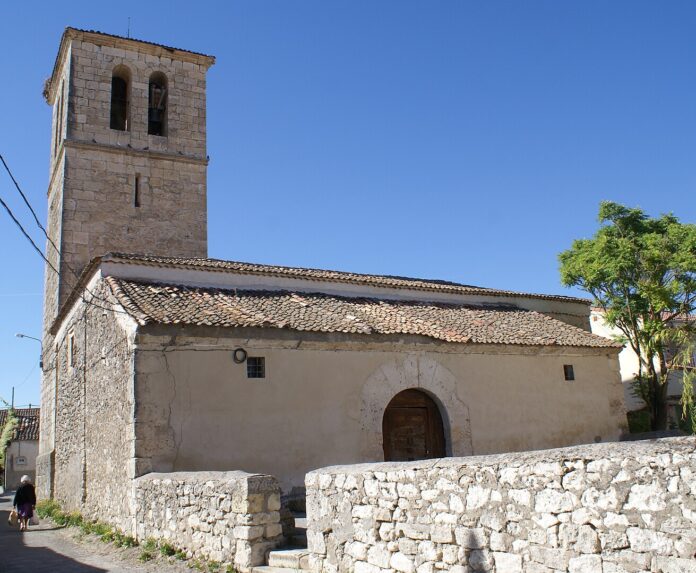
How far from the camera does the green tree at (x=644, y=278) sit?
15836 millimetres

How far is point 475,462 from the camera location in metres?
4.30

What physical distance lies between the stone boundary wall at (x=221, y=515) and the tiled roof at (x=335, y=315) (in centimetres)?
266

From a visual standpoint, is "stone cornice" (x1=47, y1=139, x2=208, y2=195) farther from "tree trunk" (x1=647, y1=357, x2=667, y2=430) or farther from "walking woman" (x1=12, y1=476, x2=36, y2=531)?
Answer: "tree trunk" (x1=647, y1=357, x2=667, y2=430)

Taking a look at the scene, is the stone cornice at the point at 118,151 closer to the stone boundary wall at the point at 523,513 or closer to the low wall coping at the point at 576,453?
the stone boundary wall at the point at 523,513

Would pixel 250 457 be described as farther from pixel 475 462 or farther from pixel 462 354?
pixel 475 462

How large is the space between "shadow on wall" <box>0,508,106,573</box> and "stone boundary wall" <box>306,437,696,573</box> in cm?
357

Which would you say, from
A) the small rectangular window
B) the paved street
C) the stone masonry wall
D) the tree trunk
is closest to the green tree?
the tree trunk

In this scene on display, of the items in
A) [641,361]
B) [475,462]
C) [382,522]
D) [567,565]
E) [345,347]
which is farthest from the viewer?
[641,361]

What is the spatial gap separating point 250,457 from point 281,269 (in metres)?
5.11

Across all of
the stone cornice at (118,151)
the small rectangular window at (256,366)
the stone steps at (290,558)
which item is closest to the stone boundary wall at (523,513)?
the stone steps at (290,558)

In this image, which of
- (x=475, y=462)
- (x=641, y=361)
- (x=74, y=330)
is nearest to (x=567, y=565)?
(x=475, y=462)

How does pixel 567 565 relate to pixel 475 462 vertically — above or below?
below

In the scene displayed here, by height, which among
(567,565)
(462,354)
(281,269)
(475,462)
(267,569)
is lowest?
(267,569)

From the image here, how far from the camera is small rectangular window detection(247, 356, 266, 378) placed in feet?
32.4
